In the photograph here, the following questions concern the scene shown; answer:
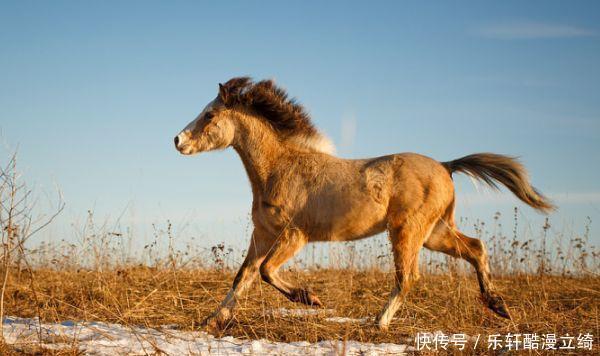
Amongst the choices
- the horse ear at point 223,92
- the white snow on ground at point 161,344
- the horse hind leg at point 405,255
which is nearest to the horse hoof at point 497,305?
the horse hind leg at point 405,255

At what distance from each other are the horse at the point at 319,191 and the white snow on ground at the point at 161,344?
769mm

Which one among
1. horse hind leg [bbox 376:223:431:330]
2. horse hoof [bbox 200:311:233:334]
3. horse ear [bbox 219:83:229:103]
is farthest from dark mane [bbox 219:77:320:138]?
horse hoof [bbox 200:311:233:334]

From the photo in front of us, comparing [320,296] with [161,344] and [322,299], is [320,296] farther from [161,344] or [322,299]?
[161,344]

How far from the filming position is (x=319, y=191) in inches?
241

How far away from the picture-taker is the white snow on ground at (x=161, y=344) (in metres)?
4.24

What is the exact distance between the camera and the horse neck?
644 centimetres

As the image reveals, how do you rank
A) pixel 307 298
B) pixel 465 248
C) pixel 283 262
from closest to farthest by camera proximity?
pixel 307 298
pixel 283 262
pixel 465 248

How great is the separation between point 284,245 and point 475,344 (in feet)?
6.80

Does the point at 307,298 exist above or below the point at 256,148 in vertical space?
below

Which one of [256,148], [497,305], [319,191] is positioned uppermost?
[256,148]

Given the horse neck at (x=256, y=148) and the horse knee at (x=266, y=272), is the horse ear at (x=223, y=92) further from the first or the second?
the horse knee at (x=266, y=272)

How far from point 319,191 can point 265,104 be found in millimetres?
1298

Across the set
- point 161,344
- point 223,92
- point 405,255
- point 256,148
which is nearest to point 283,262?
point 405,255

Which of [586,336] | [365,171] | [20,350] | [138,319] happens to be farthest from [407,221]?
[20,350]
